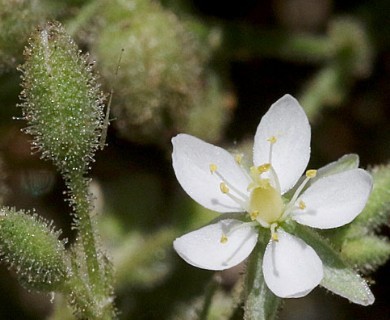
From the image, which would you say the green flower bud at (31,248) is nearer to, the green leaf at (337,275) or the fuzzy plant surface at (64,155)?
the fuzzy plant surface at (64,155)

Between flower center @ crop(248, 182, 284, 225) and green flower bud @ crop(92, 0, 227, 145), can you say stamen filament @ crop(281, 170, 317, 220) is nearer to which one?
flower center @ crop(248, 182, 284, 225)

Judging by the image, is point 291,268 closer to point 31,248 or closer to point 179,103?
point 31,248

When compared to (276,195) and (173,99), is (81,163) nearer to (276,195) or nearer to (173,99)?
(276,195)

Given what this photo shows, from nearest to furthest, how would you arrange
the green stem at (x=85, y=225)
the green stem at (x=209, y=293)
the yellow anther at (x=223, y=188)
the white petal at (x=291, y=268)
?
the white petal at (x=291, y=268) < the green stem at (x=85, y=225) < the yellow anther at (x=223, y=188) < the green stem at (x=209, y=293)

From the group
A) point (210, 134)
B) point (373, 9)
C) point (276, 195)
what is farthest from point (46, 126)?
point (373, 9)

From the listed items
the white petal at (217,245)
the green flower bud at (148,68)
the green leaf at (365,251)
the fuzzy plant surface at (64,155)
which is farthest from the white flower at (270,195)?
the green flower bud at (148,68)

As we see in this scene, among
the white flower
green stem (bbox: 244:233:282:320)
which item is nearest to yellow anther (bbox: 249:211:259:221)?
the white flower
